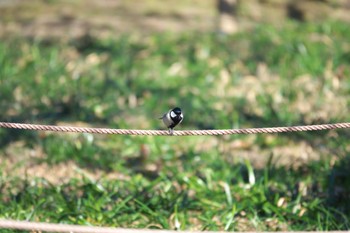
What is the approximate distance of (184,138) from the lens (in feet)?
18.6

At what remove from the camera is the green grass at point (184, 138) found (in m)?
4.39

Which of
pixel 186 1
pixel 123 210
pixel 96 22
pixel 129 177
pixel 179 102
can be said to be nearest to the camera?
pixel 123 210

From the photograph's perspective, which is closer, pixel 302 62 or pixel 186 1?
pixel 302 62

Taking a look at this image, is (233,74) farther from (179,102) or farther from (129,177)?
(129,177)

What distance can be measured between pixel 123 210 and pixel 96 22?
174 inches

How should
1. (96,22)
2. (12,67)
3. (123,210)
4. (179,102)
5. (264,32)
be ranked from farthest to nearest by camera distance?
1. (96,22)
2. (264,32)
3. (12,67)
4. (179,102)
5. (123,210)

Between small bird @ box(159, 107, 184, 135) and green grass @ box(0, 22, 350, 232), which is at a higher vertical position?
small bird @ box(159, 107, 184, 135)

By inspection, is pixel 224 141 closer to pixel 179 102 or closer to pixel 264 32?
pixel 179 102

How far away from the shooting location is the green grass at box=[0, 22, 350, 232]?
439 cm

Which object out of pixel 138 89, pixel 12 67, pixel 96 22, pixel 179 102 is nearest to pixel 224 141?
pixel 179 102

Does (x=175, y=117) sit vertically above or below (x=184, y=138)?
above

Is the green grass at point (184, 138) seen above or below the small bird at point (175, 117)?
below

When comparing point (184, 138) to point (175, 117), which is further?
point (184, 138)

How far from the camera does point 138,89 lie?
640 cm
